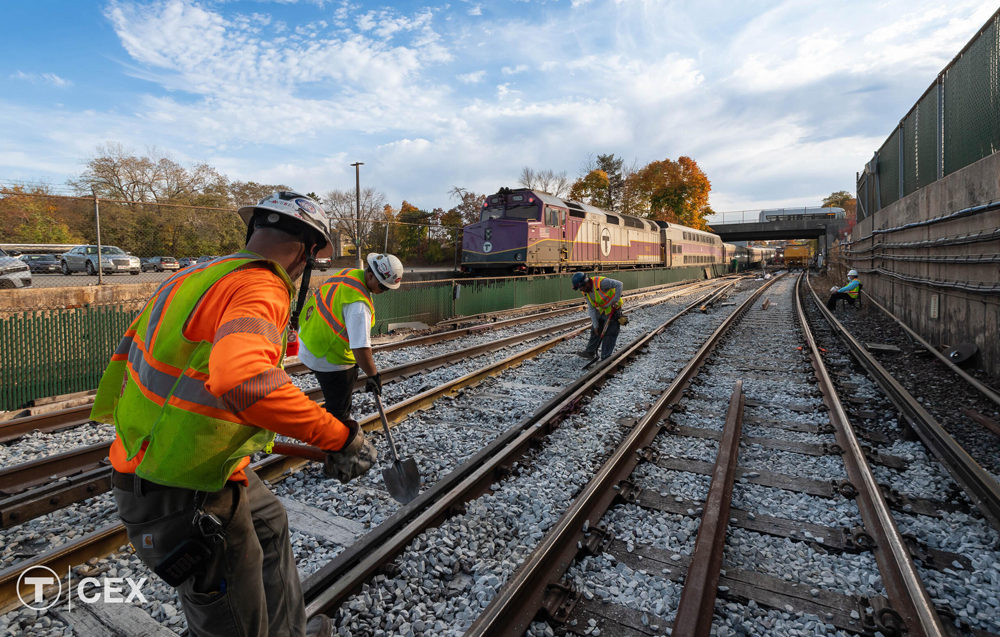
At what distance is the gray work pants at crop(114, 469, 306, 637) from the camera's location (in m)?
1.56

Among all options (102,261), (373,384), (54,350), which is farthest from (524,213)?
(373,384)

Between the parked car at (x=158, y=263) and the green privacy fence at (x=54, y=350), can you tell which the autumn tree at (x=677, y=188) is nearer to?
the parked car at (x=158, y=263)

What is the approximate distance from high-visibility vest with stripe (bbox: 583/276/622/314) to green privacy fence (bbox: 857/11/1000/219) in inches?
223

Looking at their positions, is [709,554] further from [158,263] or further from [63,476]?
[158,263]

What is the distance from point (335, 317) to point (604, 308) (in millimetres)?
5349

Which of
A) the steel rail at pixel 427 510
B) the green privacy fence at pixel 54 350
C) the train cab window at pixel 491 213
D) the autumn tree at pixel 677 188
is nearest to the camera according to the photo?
the steel rail at pixel 427 510

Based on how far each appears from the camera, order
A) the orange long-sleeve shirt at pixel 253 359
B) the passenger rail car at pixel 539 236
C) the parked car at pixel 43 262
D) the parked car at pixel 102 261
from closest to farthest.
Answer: the orange long-sleeve shirt at pixel 253 359, the parked car at pixel 102 261, the parked car at pixel 43 262, the passenger rail car at pixel 539 236

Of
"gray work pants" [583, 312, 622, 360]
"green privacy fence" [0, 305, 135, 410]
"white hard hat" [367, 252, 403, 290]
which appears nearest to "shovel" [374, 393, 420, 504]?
"white hard hat" [367, 252, 403, 290]

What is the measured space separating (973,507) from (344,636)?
4429mm

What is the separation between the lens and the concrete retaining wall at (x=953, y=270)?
22.7 feet

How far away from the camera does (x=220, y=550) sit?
157 centimetres

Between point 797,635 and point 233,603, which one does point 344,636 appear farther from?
point 797,635

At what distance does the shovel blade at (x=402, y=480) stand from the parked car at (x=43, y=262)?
11699 millimetres

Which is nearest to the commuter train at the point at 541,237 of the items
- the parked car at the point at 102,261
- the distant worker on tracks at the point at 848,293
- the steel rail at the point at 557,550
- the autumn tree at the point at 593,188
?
the distant worker on tracks at the point at 848,293
